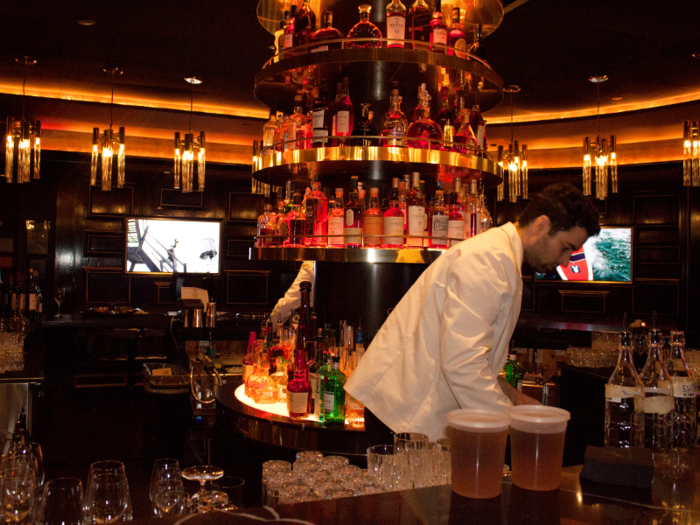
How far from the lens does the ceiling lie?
439 cm

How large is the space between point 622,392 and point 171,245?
315 inches

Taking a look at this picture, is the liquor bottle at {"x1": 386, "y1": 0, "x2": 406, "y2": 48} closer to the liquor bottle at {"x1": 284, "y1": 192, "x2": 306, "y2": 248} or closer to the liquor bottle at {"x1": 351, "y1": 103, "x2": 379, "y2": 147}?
the liquor bottle at {"x1": 351, "y1": 103, "x2": 379, "y2": 147}

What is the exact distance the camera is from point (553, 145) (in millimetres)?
8781

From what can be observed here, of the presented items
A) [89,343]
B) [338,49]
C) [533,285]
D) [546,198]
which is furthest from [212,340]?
[533,285]

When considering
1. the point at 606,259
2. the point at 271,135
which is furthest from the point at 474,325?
the point at 606,259

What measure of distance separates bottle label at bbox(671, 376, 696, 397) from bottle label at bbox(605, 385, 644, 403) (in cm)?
17

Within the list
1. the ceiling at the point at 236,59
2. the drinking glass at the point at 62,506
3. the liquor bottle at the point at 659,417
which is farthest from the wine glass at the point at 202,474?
the ceiling at the point at 236,59

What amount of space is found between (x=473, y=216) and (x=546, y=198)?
95cm

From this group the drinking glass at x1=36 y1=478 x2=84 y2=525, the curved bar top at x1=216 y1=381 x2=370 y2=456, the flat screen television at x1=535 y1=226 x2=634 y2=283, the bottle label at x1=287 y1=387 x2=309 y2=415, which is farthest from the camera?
the flat screen television at x1=535 y1=226 x2=634 y2=283

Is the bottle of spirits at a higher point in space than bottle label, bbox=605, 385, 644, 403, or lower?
higher

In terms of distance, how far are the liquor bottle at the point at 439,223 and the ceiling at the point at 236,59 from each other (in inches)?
77.5

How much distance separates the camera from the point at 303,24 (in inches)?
123

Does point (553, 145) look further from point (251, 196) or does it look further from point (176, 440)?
point (176, 440)

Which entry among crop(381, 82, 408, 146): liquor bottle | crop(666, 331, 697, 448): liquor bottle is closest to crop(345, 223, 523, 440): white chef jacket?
crop(666, 331, 697, 448): liquor bottle
